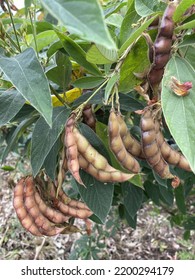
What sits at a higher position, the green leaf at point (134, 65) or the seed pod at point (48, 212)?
the green leaf at point (134, 65)

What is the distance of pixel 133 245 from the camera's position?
8.87 feet

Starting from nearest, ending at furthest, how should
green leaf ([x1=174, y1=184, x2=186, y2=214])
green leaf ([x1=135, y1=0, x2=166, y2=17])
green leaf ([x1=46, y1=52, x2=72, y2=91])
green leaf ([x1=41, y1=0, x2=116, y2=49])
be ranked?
green leaf ([x1=41, y1=0, x2=116, y2=49])
green leaf ([x1=135, y1=0, x2=166, y2=17])
green leaf ([x1=46, y1=52, x2=72, y2=91])
green leaf ([x1=174, y1=184, x2=186, y2=214])

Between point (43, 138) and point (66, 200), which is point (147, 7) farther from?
point (66, 200)

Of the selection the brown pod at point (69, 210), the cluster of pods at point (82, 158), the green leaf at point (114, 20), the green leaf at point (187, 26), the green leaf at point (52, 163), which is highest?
the green leaf at point (187, 26)

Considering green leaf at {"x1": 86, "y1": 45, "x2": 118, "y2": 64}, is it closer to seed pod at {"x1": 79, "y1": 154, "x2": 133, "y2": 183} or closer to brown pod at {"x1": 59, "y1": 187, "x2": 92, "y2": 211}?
seed pod at {"x1": 79, "y1": 154, "x2": 133, "y2": 183}

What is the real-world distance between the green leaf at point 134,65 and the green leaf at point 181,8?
7cm

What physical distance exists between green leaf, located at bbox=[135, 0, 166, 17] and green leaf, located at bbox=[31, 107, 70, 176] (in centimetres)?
24

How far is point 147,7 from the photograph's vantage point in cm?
72

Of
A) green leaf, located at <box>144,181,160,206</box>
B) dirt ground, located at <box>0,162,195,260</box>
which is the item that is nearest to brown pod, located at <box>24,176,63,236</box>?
green leaf, located at <box>144,181,160,206</box>

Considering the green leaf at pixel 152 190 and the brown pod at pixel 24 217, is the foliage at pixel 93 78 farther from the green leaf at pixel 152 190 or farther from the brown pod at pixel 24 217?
the green leaf at pixel 152 190

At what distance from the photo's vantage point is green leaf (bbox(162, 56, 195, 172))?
61 centimetres

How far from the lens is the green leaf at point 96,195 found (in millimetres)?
861

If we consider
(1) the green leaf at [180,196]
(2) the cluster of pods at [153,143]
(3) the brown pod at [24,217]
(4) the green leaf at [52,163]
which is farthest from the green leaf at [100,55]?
(1) the green leaf at [180,196]
